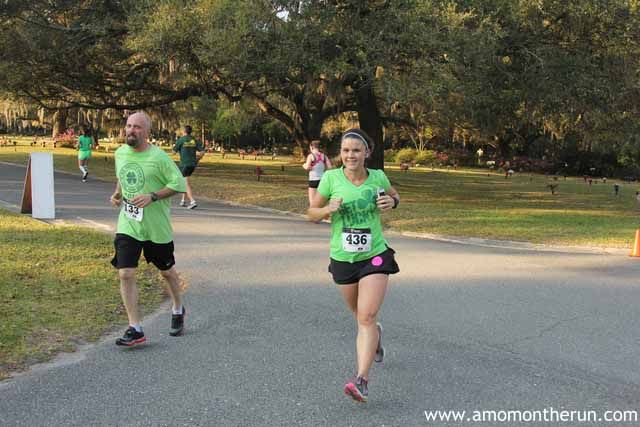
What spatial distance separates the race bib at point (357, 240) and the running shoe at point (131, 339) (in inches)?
81.3

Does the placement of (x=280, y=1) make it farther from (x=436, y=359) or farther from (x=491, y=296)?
(x=436, y=359)

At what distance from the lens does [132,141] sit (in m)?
5.08

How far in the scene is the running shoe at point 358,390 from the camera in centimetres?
397

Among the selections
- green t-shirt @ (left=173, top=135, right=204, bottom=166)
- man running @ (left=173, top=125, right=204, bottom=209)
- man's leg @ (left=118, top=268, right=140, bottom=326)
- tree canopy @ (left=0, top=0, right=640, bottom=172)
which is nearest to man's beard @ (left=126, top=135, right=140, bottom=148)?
man's leg @ (left=118, top=268, right=140, bottom=326)

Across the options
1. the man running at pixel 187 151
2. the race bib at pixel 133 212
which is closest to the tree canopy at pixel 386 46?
the man running at pixel 187 151

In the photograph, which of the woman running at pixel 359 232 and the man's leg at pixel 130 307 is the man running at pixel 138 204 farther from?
the woman running at pixel 359 232

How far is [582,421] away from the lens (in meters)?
3.92

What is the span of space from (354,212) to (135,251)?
199cm

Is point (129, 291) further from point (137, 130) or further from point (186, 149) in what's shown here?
point (186, 149)

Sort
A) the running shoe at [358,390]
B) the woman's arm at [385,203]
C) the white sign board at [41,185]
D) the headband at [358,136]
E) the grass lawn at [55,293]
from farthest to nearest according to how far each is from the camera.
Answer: the white sign board at [41,185]
the grass lawn at [55,293]
the headband at [358,136]
the woman's arm at [385,203]
the running shoe at [358,390]

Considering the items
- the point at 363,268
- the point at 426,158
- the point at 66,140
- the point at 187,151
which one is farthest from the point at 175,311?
the point at 66,140

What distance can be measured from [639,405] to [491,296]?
306 centimetres

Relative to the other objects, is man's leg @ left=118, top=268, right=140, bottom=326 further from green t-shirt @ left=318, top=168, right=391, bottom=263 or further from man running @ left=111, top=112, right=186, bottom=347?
green t-shirt @ left=318, top=168, right=391, bottom=263

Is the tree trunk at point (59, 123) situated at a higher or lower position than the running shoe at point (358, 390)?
higher
